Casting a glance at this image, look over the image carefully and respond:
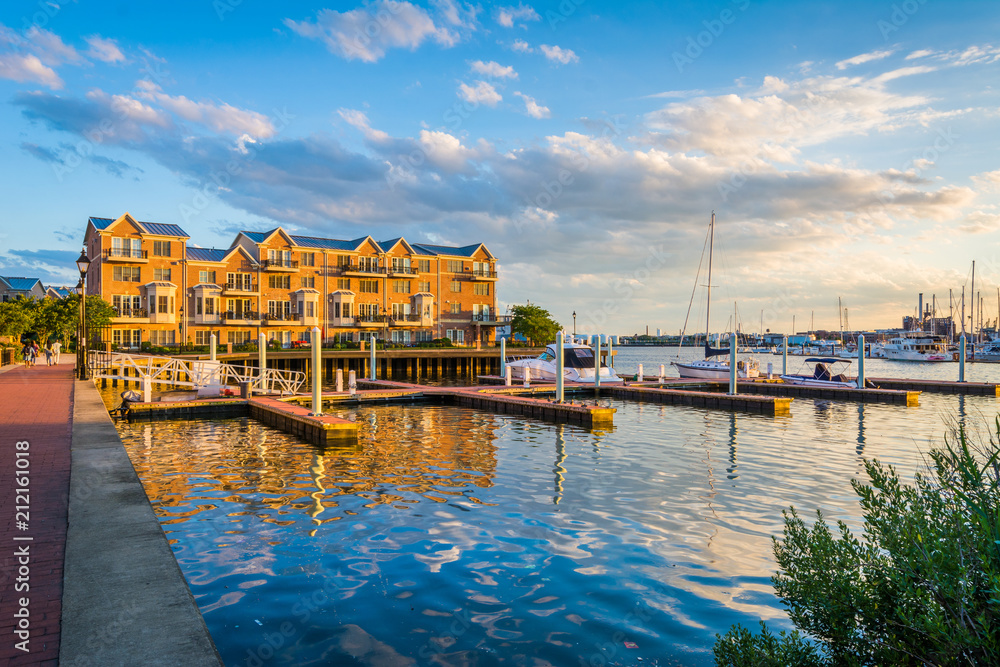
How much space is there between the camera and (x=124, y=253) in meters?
54.3

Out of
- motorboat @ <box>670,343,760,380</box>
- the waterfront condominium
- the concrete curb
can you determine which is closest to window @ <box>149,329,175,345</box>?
the waterfront condominium

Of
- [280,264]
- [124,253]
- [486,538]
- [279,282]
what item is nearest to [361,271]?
[280,264]

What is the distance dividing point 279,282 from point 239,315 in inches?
200

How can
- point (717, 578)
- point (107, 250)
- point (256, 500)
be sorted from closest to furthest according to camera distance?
1. point (717, 578)
2. point (256, 500)
3. point (107, 250)

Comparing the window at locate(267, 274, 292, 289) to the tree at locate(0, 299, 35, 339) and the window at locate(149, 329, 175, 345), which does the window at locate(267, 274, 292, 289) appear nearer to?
the window at locate(149, 329, 175, 345)

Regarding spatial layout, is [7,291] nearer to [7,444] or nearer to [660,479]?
[7,444]

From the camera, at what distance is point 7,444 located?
39.5 feet

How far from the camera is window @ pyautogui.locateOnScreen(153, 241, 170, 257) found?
183 ft

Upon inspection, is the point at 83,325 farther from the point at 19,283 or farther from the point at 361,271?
the point at 19,283

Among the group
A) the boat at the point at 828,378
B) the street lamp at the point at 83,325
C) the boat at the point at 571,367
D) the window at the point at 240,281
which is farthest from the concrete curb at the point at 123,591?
the window at the point at 240,281

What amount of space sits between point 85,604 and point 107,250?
57915 millimetres

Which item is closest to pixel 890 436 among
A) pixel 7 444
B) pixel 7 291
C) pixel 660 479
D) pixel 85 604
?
pixel 660 479

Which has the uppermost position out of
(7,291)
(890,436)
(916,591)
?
(7,291)

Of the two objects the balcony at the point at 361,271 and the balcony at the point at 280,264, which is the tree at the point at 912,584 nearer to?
the balcony at the point at 280,264
